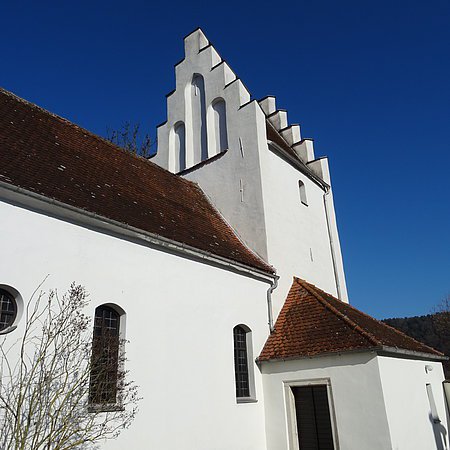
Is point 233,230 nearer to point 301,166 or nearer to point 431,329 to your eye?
point 301,166

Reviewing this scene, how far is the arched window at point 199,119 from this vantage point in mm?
16344

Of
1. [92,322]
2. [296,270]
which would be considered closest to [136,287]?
[92,322]

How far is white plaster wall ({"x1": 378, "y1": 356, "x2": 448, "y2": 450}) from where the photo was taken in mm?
9359

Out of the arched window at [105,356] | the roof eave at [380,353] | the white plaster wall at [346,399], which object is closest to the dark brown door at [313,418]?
the white plaster wall at [346,399]

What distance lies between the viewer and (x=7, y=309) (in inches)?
267

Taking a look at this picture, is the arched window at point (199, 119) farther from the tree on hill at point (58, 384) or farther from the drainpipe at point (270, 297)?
the tree on hill at point (58, 384)

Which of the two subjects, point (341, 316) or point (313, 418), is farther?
point (341, 316)

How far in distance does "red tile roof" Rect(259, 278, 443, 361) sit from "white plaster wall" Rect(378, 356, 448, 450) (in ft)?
1.53

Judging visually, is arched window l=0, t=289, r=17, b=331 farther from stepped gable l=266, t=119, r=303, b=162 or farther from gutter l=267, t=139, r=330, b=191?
stepped gable l=266, t=119, r=303, b=162

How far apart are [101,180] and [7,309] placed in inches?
169

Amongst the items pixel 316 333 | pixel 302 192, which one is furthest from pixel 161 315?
pixel 302 192

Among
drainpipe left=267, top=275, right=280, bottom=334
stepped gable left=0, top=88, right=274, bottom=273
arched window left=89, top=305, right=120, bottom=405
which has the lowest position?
arched window left=89, top=305, right=120, bottom=405

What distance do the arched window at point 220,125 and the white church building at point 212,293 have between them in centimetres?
70

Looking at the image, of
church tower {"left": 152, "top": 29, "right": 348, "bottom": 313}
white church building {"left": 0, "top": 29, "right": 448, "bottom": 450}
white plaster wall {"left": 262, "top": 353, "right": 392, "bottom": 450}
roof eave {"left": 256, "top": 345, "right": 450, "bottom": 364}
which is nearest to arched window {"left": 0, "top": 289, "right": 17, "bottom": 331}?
white church building {"left": 0, "top": 29, "right": 448, "bottom": 450}
